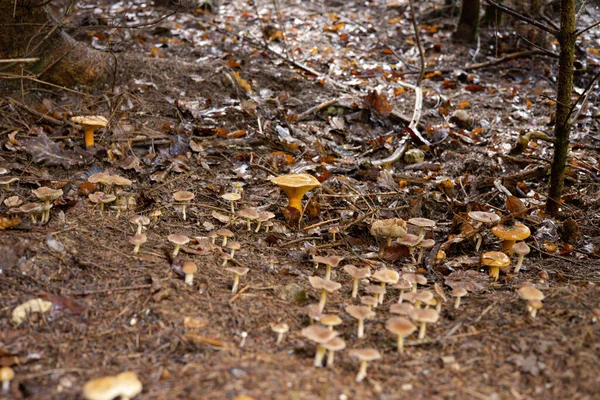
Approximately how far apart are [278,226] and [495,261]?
1.85 m

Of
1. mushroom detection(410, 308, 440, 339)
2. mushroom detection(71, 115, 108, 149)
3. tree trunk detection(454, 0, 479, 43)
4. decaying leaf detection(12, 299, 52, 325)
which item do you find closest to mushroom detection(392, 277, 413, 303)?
mushroom detection(410, 308, 440, 339)

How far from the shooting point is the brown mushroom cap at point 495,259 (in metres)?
3.97

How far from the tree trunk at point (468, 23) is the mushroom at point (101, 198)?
8.37 m

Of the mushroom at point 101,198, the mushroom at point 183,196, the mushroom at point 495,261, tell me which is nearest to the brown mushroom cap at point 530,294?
the mushroom at point 495,261

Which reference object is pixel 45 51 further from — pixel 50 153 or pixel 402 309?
pixel 402 309

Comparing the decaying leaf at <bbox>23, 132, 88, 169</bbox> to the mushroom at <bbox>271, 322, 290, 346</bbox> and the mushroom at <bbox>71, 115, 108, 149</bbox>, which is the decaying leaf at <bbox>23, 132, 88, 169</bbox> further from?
the mushroom at <bbox>271, 322, 290, 346</bbox>

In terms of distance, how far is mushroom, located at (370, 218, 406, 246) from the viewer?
439 centimetres

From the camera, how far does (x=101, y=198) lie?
14.1 feet

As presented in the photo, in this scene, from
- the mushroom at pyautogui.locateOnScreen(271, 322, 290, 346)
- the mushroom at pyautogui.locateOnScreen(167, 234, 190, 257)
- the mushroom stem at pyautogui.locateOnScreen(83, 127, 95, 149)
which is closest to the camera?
the mushroom at pyautogui.locateOnScreen(271, 322, 290, 346)

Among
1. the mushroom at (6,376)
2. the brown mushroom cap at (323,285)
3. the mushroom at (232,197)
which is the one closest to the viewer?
the mushroom at (6,376)

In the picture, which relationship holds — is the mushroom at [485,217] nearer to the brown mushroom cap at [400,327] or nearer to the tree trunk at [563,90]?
the tree trunk at [563,90]

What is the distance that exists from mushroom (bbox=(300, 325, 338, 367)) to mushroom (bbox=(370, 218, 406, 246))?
1672 mm

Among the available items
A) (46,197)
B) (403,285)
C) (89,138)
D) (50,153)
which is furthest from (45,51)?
(403,285)

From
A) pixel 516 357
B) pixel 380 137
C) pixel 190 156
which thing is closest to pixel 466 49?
pixel 380 137
